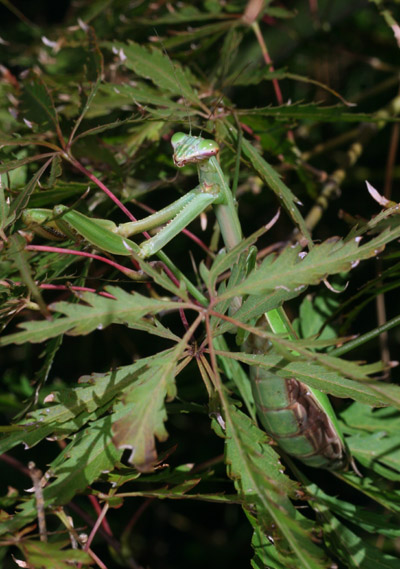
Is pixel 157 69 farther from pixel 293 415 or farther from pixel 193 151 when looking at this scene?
pixel 293 415

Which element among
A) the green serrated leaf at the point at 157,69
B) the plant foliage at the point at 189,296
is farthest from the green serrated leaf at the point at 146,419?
the green serrated leaf at the point at 157,69

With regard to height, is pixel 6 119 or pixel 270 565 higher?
pixel 6 119

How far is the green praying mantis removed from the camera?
0.56 meters

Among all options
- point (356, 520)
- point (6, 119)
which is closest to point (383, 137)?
point (6, 119)

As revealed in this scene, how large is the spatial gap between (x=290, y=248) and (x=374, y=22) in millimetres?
1278

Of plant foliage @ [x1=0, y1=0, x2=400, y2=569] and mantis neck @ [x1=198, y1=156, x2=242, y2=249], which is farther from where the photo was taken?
mantis neck @ [x1=198, y1=156, x2=242, y2=249]

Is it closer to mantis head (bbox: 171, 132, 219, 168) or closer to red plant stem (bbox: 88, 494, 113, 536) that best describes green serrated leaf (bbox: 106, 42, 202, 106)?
mantis head (bbox: 171, 132, 219, 168)

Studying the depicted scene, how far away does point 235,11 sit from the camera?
1.02 m

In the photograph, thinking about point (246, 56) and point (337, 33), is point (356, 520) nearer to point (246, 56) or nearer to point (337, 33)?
point (246, 56)

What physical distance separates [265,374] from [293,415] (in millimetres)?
57

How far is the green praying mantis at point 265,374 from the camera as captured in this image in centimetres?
56

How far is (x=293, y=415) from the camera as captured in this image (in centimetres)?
63

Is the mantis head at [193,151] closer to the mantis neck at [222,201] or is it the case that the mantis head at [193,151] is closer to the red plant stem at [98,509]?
the mantis neck at [222,201]

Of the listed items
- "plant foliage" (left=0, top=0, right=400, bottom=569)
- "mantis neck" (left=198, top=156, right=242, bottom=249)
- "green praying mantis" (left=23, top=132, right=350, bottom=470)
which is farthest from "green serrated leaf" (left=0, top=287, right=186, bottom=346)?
"mantis neck" (left=198, top=156, right=242, bottom=249)
